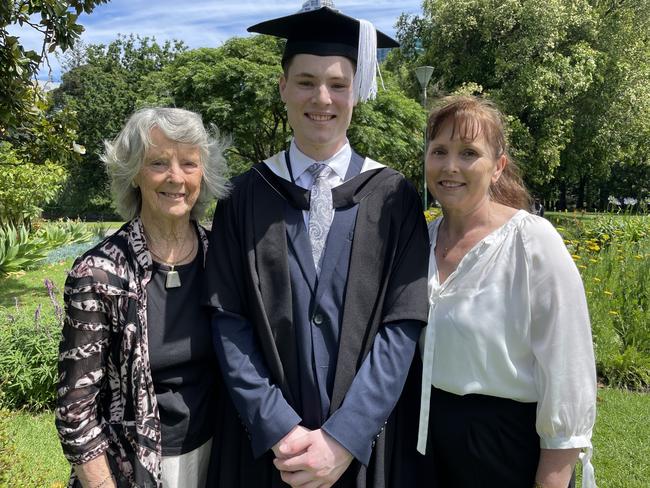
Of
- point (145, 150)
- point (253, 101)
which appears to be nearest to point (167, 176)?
point (145, 150)

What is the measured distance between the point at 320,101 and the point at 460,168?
584mm

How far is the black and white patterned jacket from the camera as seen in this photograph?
6.10 ft

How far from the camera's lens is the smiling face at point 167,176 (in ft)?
6.68

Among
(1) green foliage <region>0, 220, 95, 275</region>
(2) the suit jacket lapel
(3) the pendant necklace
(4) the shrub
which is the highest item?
(2) the suit jacket lapel

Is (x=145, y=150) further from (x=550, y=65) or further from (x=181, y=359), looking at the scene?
(x=550, y=65)

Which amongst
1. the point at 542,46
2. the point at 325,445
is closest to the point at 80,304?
the point at 325,445

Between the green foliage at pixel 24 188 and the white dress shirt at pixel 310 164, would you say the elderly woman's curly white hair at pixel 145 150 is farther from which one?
the green foliage at pixel 24 188

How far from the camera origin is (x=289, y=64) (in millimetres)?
2285

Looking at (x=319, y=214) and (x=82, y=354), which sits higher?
(x=319, y=214)

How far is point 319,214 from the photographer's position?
6.94ft

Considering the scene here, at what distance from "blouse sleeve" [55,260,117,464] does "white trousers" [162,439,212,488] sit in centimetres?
26

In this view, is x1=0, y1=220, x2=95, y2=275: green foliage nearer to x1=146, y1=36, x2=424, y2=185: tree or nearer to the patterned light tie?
x1=146, y1=36, x2=424, y2=185: tree

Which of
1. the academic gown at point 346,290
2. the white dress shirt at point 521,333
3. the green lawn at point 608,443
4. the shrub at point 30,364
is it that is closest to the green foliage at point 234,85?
the shrub at point 30,364

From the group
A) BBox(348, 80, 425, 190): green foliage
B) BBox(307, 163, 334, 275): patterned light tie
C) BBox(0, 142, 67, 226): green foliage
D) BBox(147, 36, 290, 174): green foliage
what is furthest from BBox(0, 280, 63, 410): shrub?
BBox(348, 80, 425, 190): green foliage
